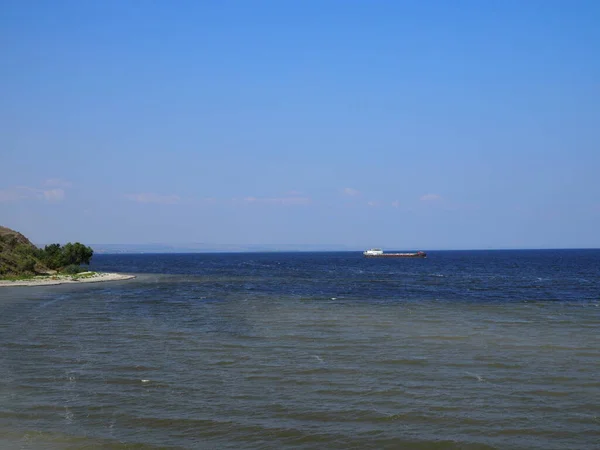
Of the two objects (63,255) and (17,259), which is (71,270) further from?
(17,259)

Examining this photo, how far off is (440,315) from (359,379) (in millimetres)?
21427

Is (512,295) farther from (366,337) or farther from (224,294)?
(366,337)

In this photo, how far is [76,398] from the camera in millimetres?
18391

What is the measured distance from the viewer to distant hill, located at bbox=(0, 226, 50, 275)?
85.8 metres

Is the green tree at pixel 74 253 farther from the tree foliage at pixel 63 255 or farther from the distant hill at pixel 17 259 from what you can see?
the distant hill at pixel 17 259

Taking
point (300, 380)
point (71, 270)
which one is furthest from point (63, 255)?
point (300, 380)

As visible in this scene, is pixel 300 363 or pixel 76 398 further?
pixel 300 363

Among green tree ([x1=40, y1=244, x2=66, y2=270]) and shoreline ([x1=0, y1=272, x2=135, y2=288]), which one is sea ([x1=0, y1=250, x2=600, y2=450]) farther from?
green tree ([x1=40, y1=244, x2=66, y2=270])

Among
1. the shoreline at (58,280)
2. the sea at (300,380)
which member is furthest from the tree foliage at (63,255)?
the sea at (300,380)

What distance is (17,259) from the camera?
8844 centimetres

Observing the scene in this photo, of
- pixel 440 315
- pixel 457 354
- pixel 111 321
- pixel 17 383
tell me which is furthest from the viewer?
pixel 440 315

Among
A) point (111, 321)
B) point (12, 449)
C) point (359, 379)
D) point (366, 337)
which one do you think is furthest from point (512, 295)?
point (12, 449)

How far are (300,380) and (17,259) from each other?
79.0 m

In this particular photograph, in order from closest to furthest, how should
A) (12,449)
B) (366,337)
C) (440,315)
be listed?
(12,449)
(366,337)
(440,315)
